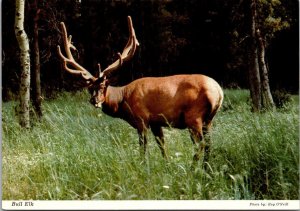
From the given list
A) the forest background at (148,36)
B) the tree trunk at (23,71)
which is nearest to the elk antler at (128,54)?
the forest background at (148,36)

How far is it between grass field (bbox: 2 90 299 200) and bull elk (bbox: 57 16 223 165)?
0.17m

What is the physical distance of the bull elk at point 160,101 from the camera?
540cm

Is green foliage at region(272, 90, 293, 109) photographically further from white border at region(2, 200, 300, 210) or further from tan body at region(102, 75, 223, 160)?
white border at region(2, 200, 300, 210)

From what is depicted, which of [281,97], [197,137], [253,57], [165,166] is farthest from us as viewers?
[253,57]

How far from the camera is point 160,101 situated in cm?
555

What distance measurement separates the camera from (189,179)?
14.9ft

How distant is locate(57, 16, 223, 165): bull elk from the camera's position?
17.7 ft

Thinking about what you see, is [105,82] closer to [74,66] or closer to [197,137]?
[74,66]

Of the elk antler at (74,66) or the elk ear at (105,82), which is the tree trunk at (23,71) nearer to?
the elk antler at (74,66)

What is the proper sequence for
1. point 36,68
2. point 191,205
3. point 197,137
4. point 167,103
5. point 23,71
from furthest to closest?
point 36,68, point 23,71, point 167,103, point 197,137, point 191,205

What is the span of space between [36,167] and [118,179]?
890 mm

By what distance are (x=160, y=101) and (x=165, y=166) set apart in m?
1.04

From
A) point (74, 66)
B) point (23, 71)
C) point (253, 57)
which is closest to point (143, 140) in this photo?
point (74, 66)

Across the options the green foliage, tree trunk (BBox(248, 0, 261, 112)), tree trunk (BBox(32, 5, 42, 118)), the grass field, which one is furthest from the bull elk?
tree trunk (BBox(248, 0, 261, 112))
